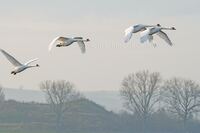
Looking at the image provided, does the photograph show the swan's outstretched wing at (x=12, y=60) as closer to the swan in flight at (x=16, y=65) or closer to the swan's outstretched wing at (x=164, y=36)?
the swan in flight at (x=16, y=65)

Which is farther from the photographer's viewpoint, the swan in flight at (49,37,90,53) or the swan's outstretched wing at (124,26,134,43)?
the swan in flight at (49,37,90,53)

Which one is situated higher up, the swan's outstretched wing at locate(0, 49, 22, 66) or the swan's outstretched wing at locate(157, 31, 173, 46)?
the swan's outstretched wing at locate(157, 31, 173, 46)

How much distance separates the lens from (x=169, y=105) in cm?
18950

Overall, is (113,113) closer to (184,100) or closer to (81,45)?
(184,100)

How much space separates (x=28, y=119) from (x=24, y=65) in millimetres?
124410

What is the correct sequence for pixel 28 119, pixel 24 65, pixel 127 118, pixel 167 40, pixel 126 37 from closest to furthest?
pixel 126 37 < pixel 167 40 < pixel 24 65 < pixel 28 119 < pixel 127 118

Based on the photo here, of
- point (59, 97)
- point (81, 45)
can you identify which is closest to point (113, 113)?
point (59, 97)

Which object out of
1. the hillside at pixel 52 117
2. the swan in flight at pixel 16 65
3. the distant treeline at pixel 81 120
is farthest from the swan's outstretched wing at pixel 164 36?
the hillside at pixel 52 117

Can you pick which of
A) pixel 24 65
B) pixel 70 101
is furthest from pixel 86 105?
pixel 24 65

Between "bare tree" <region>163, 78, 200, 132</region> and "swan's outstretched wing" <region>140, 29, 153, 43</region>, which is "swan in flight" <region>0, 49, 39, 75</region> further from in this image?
"bare tree" <region>163, 78, 200, 132</region>

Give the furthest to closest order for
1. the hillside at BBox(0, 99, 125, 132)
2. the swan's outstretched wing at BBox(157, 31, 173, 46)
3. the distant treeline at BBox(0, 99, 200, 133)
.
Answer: the hillside at BBox(0, 99, 125, 132), the distant treeline at BBox(0, 99, 200, 133), the swan's outstretched wing at BBox(157, 31, 173, 46)

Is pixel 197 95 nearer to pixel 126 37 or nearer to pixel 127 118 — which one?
pixel 127 118

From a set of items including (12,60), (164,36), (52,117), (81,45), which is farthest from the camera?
(52,117)

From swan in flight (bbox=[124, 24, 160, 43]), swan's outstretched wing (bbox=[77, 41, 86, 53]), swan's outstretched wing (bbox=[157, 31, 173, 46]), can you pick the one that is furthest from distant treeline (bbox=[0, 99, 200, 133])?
swan in flight (bbox=[124, 24, 160, 43])
